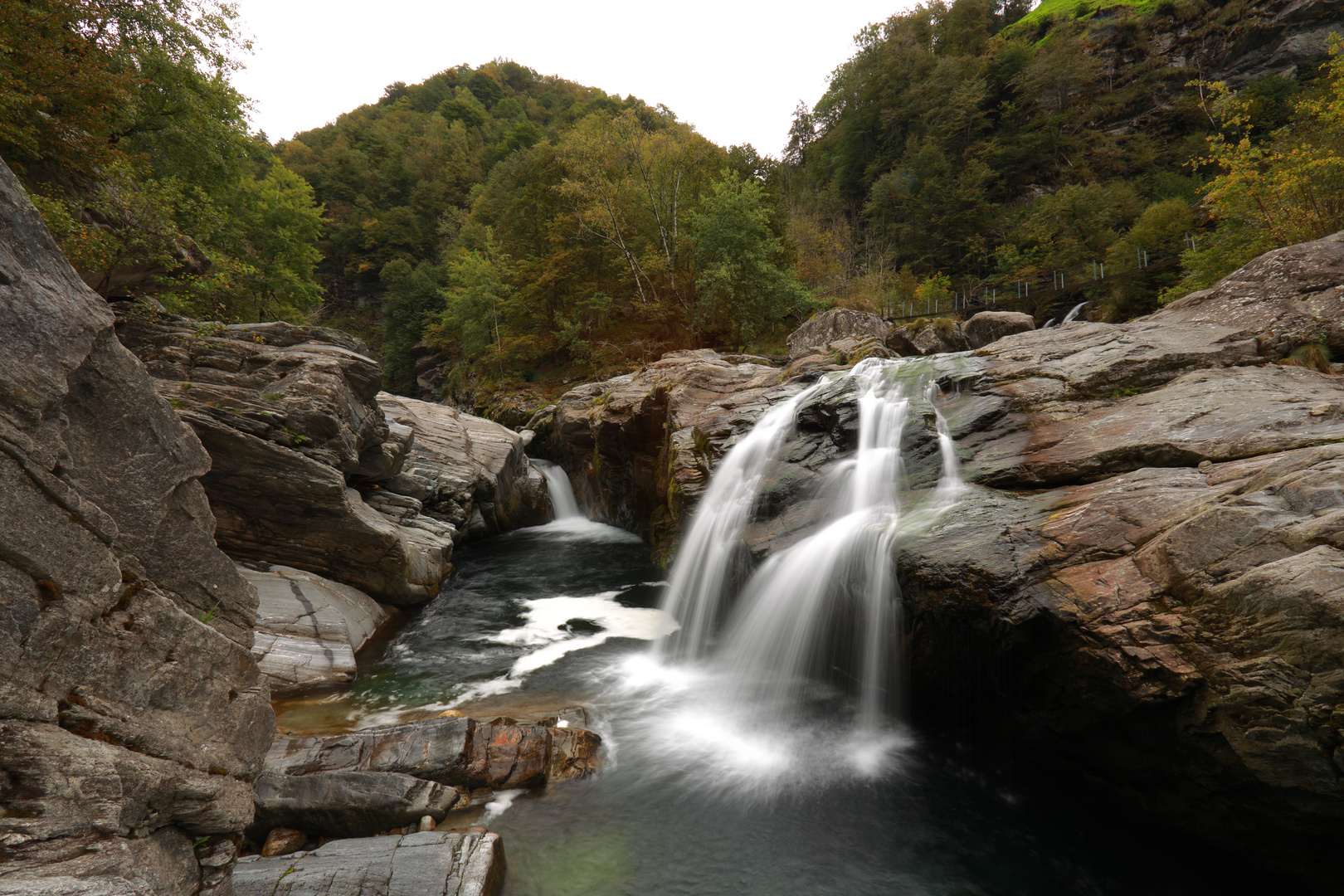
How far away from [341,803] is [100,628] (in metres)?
2.89

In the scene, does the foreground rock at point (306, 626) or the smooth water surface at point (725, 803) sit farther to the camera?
the foreground rock at point (306, 626)

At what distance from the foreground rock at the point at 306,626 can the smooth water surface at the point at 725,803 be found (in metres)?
0.42

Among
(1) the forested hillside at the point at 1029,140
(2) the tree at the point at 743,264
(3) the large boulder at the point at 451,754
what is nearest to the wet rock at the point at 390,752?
(3) the large boulder at the point at 451,754

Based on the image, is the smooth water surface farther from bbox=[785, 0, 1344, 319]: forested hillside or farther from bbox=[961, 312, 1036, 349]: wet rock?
bbox=[785, 0, 1344, 319]: forested hillside

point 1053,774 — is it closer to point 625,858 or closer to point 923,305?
point 625,858

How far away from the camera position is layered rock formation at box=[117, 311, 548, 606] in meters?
8.91

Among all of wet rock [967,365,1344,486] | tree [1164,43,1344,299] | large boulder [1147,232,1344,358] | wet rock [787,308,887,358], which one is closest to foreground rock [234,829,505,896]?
wet rock [967,365,1344,486]

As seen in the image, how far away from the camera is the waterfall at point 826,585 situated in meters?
6.92

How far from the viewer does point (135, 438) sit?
3527 millimetres

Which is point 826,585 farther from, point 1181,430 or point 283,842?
point 283,842

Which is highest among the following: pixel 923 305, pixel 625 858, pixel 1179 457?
pixel 923 305

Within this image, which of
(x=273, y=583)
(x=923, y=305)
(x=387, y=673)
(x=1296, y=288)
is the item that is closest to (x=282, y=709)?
(x=387, y=673)

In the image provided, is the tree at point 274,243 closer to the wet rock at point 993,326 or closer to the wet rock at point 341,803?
the wet rock at point 341,803

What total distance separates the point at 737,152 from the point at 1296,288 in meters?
29.2
